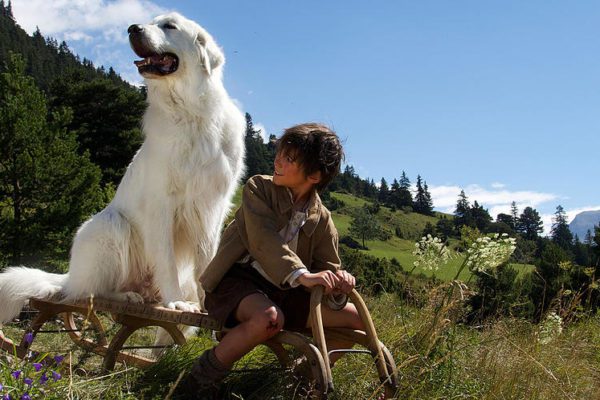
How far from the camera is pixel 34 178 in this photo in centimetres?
1433

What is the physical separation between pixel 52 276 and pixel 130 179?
3.01ft

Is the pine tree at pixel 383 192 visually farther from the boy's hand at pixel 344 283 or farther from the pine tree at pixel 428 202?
the boy's hand at pixel 344 283

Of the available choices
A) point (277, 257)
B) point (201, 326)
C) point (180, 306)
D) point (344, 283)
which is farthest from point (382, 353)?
point (180, 306)

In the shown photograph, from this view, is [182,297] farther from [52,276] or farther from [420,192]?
[420,192]

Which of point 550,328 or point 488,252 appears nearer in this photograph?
point 488,252

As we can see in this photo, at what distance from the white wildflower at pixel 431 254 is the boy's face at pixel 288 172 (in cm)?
122

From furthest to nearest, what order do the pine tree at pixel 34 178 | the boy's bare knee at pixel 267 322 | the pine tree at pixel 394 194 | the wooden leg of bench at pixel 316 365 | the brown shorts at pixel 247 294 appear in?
the pine tree at pixel 394 194 < the pine tree at pixel 34 178 < the brown shorts at pixel 247 294 < the boy's bare knee at pixel 267 322 < the wooden leg of bench at pixel 316 365

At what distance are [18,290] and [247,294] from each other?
1.84 metres

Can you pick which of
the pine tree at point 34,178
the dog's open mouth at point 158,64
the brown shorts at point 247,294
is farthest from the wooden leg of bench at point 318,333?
the pine tree at point 34,178

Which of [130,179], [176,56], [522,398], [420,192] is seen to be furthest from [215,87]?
[420,192]

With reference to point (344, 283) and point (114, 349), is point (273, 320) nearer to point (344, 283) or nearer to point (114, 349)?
point (344, 283)

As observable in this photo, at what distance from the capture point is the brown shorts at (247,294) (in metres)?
3.08

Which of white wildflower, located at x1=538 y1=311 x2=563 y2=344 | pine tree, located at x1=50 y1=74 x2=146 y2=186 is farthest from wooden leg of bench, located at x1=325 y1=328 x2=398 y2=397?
pine tree, located at x1=50 y1=74 x2=146 y2=186

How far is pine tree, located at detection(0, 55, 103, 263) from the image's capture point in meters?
13.8
